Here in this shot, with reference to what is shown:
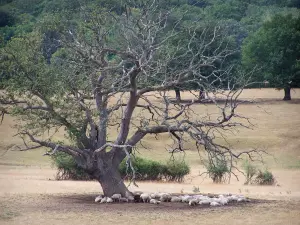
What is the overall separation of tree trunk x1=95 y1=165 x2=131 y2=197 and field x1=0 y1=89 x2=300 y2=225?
2.30 feet

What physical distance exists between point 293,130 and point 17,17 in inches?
1309

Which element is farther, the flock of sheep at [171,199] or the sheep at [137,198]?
the sheep at [137,198]

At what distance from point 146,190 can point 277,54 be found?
125 feet

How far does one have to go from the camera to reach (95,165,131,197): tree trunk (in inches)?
714

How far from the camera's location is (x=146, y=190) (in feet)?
75.7

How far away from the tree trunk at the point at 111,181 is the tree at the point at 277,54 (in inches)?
1603

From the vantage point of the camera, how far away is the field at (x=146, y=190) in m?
15.7

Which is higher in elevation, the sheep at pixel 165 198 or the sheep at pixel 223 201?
the sheep at pixel 165 198

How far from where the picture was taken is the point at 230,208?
17.3m

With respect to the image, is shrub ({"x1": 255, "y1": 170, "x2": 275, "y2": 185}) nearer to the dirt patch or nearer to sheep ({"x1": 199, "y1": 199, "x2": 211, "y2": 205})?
the dirt patch

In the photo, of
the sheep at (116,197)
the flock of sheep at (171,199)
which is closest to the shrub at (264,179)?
the flock of sheep at (171,199)

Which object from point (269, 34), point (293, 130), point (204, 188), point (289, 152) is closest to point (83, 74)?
point (204, 188)

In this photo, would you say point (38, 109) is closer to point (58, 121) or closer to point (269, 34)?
point (58, 121)

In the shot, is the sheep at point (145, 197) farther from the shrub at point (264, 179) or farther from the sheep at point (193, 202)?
the shrub at point (264, 179)
